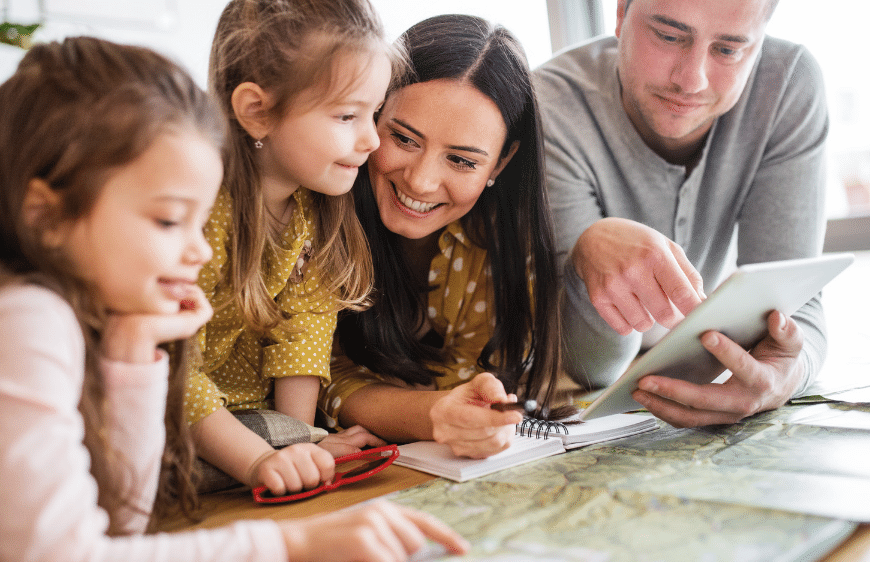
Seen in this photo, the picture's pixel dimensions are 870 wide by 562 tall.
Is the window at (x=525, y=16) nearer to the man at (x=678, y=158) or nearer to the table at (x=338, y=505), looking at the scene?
the man at (x=678, y=158)

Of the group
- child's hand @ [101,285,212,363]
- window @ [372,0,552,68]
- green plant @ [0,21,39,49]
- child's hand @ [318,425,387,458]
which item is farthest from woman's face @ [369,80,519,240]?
window @ [372,0,552,68]

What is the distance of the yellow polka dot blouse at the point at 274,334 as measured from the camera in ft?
3.40

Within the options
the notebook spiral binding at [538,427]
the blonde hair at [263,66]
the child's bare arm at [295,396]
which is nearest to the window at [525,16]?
the blonde hair at [263,66]

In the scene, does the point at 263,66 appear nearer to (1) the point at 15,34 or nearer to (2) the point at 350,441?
(2) the point at 350,441

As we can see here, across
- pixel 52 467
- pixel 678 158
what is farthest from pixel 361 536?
pixel 678 158

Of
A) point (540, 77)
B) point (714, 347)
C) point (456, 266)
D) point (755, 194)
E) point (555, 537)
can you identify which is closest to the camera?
point (555, 537)

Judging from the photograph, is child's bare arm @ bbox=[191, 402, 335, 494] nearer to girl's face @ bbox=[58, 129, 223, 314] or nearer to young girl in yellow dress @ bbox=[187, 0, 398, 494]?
young girl in yellow dress @ bbox=[187, 0, 398, 494]

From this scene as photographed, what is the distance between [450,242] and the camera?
1340 millimetres

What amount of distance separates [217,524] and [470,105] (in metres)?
0.73

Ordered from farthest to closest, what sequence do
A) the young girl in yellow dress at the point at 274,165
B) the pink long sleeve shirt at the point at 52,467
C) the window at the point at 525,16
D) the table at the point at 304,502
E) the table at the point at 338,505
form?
1. the window at the point at 525,16
2. the young girl in yellow dress at the point at 274,165
3. the table at the point at 304,502
4. the table at the point at 338,505
5. the pink long sleeve shirt at the point at 52,467

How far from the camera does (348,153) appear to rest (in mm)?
988

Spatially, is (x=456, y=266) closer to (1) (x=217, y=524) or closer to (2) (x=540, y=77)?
(2) (x=540, y=77)

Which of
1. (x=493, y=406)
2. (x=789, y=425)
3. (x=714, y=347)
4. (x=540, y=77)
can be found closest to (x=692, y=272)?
(x=714, y=347)

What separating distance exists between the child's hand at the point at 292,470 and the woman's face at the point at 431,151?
1.55 feet
